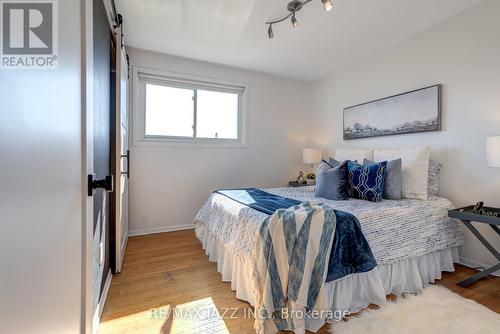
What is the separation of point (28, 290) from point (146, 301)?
156cm

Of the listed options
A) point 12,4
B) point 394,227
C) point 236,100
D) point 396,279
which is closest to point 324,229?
point 394,227

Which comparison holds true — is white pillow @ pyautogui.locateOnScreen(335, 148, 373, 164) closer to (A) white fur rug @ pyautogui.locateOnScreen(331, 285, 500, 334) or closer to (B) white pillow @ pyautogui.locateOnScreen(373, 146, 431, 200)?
(B) white pillow @ pyautogui.locateOnScreen(373, 146, 431, 200)

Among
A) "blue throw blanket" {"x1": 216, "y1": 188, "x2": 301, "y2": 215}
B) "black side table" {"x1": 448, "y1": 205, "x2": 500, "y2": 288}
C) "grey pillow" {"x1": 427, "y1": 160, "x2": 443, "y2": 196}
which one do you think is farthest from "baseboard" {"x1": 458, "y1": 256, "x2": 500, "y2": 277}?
"blue throw blanket" {"x1": 216, "y1": 188, "x2": 301, "y2": 215}

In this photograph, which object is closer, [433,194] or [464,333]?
[464,333]

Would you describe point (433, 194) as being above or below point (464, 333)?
above

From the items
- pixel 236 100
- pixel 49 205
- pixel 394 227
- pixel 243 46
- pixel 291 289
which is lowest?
pixel 291 289

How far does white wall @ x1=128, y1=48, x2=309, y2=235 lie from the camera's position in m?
3.30

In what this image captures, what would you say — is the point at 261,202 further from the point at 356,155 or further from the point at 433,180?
the point at 433,180

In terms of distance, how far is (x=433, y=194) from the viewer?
8.11 feet

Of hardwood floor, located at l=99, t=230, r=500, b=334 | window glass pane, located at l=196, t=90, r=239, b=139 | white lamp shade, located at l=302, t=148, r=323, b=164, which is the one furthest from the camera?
white lamp shade, located at l=302, t=148, r=323, b=164

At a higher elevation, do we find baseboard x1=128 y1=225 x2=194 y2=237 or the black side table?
the black side table

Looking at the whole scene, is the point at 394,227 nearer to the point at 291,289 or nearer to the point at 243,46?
the point at 291,289

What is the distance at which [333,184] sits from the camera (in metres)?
2.44

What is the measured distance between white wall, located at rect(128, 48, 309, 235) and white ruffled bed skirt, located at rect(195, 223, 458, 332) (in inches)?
57.7
